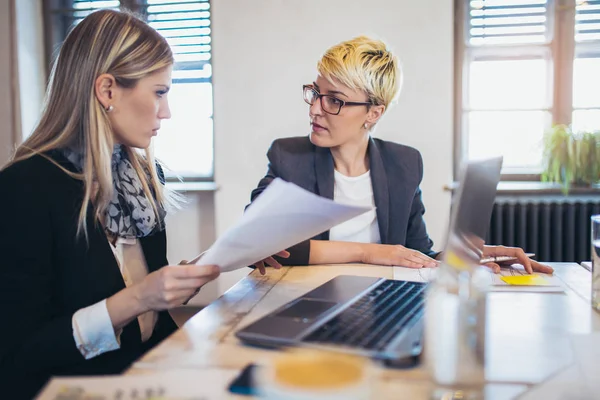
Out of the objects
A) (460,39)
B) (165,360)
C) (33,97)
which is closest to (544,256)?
(460,39)

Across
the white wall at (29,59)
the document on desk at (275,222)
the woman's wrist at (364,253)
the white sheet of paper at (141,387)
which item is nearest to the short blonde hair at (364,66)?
the woman's wrist at (364,253)

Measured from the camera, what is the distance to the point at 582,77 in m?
3.15

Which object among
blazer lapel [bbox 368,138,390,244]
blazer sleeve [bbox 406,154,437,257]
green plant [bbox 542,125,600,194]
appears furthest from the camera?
green plant [bbox 542,125,600,194]

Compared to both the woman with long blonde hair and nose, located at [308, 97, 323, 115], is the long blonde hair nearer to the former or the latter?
the woman with long blonde hair

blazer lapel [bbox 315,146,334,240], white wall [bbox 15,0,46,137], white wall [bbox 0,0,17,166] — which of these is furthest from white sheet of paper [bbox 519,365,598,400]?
white wall [bbox 0,0,17,166]

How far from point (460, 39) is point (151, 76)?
2.32 m

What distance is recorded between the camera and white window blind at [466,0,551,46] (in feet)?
10.2

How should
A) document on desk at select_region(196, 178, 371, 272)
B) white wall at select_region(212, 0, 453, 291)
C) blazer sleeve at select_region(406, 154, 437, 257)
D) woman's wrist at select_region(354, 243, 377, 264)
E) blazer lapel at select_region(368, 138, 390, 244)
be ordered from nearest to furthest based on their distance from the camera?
document on desk at select_region(196, 178, 371, 272)
woman's wrist at select_region(354, 243, 377, 264)
blazer lapel at select_region(368, 138, 390, 244)
blazer sleeve at select_region(406, 154, 437, 257)
white wall at select_region(212, 0, 453, 291)

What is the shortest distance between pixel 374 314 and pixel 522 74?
8.91 ft

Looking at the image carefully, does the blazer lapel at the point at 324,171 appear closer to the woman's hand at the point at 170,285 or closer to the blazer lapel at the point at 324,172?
the blazer lapel at the point at 324,172

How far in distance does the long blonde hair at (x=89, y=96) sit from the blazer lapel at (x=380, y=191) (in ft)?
2.69

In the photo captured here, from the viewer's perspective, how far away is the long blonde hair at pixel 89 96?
114 centimetres

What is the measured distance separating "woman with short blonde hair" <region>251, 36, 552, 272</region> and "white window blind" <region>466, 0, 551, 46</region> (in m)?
1.54

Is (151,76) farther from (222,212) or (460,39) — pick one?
(460,39)
